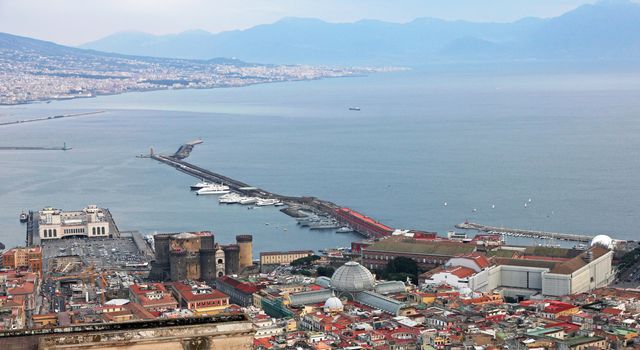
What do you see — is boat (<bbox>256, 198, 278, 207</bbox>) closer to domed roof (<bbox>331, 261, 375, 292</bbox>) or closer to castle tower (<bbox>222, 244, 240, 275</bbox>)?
castle tower (<bbox>222, 244, 240, 275</bbox>)

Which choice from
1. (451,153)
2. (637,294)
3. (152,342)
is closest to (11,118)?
(451,153)

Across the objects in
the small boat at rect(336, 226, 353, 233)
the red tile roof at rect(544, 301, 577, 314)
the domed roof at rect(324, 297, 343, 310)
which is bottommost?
the small boat at rect(336, 226, 353, 233)

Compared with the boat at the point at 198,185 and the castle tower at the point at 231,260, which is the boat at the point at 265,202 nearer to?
the boat at the point at 198,185

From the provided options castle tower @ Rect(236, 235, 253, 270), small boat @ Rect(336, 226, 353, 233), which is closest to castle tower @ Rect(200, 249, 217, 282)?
castle tower @ Rect(236, 235, 253, 270)

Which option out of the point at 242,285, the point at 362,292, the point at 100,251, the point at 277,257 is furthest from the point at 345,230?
the point at 362,292

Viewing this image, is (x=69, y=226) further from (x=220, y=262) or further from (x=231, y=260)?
(x=231, y=260)
